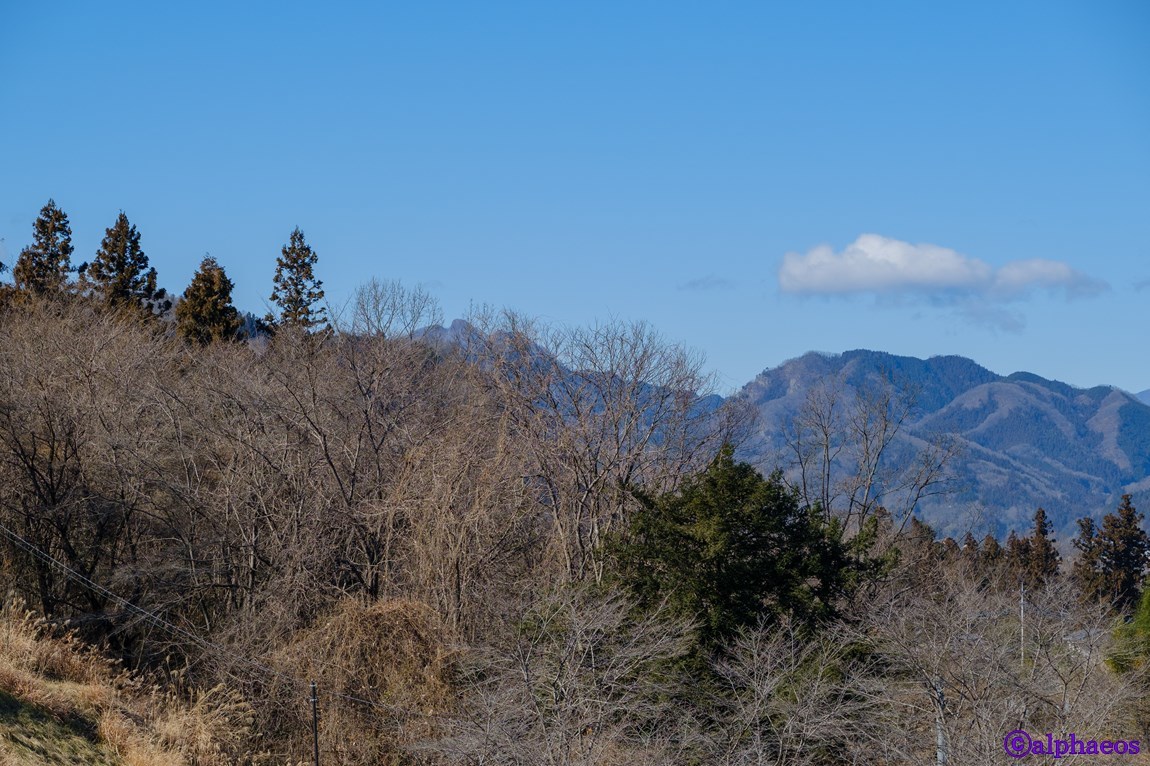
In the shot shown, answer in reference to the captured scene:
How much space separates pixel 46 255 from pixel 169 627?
26803mm

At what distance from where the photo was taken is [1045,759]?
16.4 metres

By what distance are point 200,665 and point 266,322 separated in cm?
2541

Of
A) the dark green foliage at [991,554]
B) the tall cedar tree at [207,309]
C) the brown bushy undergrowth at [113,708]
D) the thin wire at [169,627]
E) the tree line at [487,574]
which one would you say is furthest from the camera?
the dark green foliage at [991,554]

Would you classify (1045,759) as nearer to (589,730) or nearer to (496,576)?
(589,730)

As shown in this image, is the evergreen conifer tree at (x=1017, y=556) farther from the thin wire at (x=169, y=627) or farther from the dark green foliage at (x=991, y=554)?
the thin wire at (x=169, y=627)

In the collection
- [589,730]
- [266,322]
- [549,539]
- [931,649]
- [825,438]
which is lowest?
[589,730]

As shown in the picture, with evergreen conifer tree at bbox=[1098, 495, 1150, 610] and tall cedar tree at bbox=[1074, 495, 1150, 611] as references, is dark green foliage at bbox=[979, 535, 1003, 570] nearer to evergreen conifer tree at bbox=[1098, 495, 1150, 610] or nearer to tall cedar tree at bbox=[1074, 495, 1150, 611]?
tall cedar tree at bbox=[1074, 495, 1150, 611]

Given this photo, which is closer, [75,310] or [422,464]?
[422,464]

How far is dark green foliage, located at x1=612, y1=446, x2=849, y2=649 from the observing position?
70.8ft

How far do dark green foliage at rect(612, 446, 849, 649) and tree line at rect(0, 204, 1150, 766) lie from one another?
0.06 metres

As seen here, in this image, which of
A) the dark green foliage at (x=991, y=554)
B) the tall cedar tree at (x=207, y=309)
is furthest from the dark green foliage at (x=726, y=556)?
the dark green foliage at (x=991, y=554)

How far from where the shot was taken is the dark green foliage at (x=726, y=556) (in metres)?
21.6

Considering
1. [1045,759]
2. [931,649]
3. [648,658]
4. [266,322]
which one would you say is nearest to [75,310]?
[266,322]

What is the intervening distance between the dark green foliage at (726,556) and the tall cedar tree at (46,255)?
104ft
